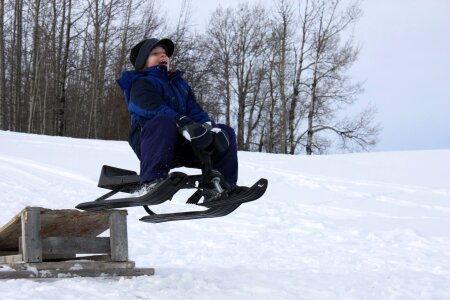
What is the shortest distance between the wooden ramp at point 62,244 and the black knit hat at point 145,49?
144 cm

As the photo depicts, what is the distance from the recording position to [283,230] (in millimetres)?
8594

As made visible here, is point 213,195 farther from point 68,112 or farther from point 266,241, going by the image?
point 68,112

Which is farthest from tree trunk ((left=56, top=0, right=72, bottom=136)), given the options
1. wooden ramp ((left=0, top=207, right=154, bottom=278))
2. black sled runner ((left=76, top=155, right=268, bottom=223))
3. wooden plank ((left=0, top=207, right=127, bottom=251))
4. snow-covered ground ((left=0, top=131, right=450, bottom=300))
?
black sled runner ((left=76, top=155, right=268, bottom=223))

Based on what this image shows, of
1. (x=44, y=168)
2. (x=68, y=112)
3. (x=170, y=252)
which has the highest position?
(x=68, y=112)

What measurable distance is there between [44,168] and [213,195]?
8.10 m

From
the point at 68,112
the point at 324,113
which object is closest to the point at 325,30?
the point at 324,113

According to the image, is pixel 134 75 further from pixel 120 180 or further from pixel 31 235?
pixel 31 235

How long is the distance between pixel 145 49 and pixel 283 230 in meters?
4.56

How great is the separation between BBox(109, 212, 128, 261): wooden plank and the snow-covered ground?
1.41 ft

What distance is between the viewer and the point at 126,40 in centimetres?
3088

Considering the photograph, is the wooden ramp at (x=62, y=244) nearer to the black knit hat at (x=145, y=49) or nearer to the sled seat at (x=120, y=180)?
the sled seat at (x=120, y=180)

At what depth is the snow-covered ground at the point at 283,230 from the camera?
493 cm

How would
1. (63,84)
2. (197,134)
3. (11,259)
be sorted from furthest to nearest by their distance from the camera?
(63,84) < (11,259) < (197,134)

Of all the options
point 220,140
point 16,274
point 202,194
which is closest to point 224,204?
point 202,194
